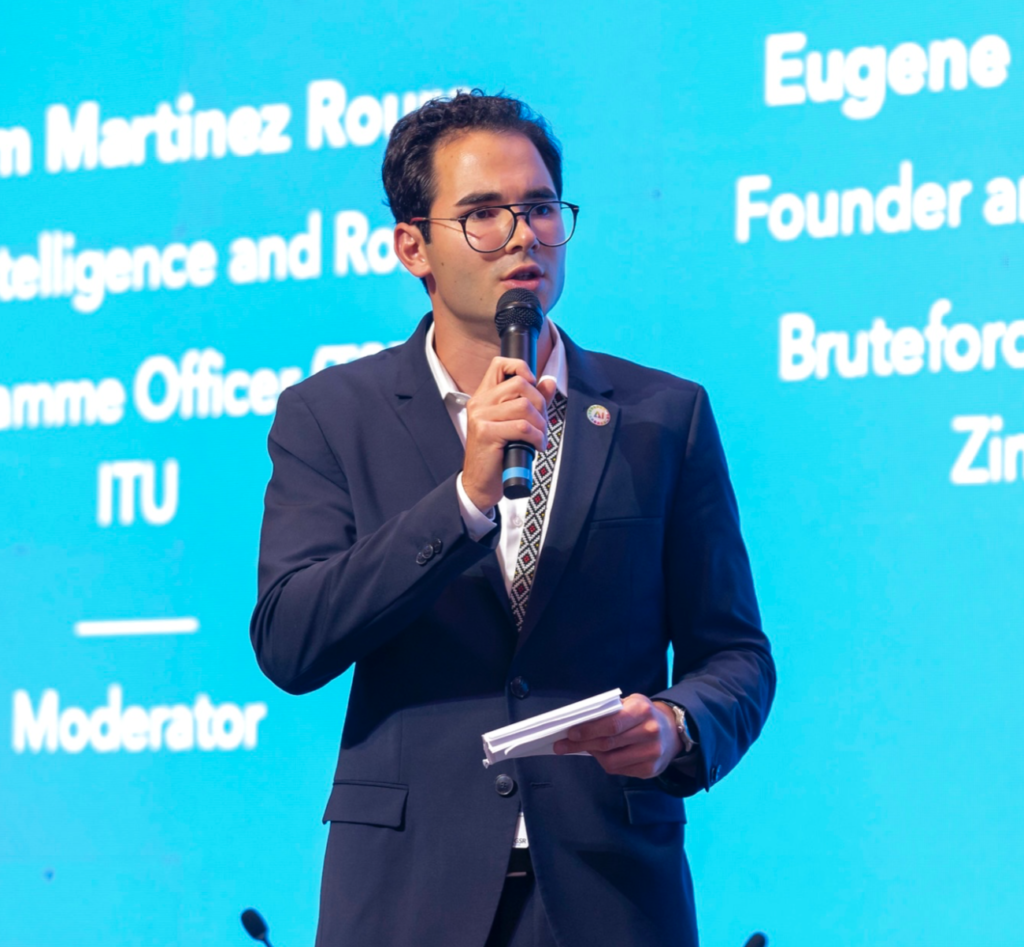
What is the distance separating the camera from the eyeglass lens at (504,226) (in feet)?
6.04

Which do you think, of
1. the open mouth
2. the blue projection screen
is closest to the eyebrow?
the open mouth

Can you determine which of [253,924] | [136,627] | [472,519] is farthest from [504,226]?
[136,627]

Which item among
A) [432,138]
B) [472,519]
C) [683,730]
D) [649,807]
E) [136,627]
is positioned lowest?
[649,807]

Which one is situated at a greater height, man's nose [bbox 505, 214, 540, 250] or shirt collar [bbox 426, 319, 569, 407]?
man's nose [bbox 505, 214, 540, 250]

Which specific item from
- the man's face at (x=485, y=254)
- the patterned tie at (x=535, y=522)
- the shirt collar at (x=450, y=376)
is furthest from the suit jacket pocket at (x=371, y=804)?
the man's face at (x=485, y=254)

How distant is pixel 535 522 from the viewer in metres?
1.76

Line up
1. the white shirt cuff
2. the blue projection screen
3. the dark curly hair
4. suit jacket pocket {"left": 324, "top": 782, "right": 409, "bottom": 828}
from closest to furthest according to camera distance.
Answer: the white shirt cuff → suit jacket pocket {"left": 324, "top": 782, "right": 409, "bottom": 828} → the dark curly hair → the blue projection screen

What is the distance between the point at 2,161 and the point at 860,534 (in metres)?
2.13

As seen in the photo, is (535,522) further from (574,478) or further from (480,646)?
(480,646)

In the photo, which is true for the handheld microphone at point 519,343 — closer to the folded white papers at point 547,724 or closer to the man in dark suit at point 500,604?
the man in dark suit at point 500,604

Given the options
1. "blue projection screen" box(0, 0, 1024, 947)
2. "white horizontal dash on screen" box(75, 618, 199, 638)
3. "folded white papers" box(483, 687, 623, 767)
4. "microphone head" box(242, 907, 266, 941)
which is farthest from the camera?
"white horizontal dash on screen" box(75, 618, 199, 638)

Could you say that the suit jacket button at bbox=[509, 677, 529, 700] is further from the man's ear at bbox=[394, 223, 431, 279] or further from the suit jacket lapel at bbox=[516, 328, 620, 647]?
the man's ear at bbox=[394, 223, 431, 279]

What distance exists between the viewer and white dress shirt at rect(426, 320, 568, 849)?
155cm

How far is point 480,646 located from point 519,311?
41cm
